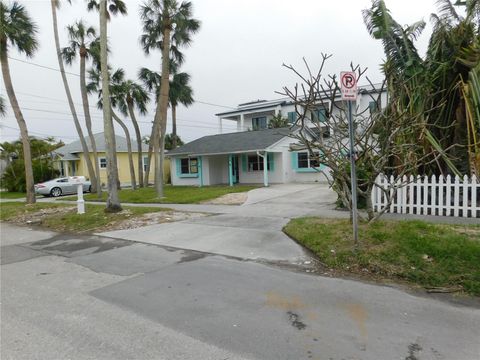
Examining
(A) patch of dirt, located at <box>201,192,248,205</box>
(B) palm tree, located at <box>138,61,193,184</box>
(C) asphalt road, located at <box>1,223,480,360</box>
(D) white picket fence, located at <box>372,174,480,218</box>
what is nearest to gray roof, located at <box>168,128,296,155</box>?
(B) palm tree, located at <box>138,61,193,184</box>

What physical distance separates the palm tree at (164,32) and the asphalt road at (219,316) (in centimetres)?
1248

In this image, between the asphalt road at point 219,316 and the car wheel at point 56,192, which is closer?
the asphalt road at point 219,316

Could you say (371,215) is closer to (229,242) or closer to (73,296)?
(229,242)

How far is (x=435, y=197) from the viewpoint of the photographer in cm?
869

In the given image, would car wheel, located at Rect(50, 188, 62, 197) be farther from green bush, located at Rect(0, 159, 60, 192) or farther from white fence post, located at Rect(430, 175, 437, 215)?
white fence post, located at Rect(430, 175, 437, 215)

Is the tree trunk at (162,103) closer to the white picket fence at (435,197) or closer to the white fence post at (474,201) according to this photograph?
the white picket fence at (435,197)

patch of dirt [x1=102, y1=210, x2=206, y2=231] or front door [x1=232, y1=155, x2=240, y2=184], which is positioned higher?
front door [x1=232, y1=155, x2=240, y2=184]

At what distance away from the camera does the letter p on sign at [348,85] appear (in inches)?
203

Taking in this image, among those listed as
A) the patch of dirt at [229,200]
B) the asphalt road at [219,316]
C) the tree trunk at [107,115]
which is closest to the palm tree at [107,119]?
the tree trunk at [107,115]

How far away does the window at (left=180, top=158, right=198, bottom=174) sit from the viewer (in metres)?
25.5

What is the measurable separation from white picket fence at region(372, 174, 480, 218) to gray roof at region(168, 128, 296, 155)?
11.6 metres

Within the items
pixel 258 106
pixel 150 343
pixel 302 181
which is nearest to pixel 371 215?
pixel 150 343

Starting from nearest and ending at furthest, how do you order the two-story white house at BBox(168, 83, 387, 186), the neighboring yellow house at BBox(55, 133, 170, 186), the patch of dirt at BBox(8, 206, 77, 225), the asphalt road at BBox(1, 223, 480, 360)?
the asphalt road at BBox(1, 223, 480, 360) → the patch of dirt at BBox(8, 206, 77, 225) → the two-story white house at BBox(168, 83, 387, 186) → the neighboring yellow house at BBox(55, 133, 170, 186)

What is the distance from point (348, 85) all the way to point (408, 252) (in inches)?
108
